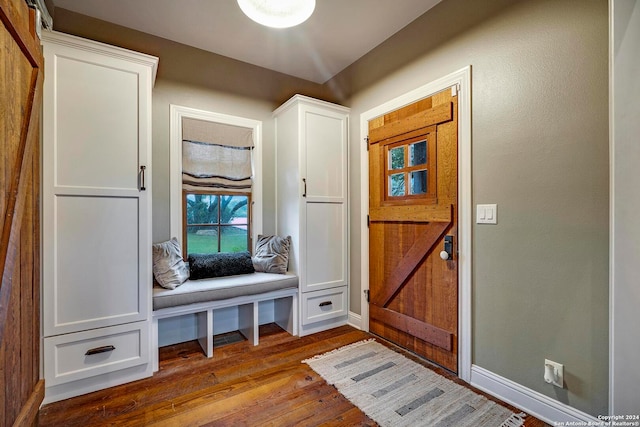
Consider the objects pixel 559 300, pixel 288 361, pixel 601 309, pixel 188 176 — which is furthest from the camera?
pixel 188 176

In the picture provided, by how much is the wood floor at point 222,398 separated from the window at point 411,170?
1326 millimetres

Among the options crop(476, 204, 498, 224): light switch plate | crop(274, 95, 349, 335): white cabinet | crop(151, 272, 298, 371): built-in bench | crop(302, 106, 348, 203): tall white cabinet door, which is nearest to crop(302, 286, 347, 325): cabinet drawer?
crop(274, 95, 349, 335): white cabinet

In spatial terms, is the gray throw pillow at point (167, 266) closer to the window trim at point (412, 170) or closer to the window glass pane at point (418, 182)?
the window trim at point (412, 170)

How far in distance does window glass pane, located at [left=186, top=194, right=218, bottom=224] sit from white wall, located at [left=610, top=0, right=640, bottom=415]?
2.87m

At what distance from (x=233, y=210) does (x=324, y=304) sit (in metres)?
1.32

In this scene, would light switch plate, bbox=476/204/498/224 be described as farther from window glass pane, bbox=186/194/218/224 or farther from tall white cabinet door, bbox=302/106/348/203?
window glass pane, bbox=186/194/218/224

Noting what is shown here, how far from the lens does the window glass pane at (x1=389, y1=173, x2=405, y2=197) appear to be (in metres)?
2.55

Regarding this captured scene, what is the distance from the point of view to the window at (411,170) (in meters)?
2.30

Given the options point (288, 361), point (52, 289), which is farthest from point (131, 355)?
point (288, 361)

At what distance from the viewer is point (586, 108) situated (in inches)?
60.6

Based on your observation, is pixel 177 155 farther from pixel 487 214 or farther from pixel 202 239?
pixel 487 214

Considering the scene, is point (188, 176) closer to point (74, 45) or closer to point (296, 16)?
point (74, 45)

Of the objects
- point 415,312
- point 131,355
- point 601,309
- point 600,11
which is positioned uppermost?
point 600,11

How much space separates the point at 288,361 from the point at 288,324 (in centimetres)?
59
